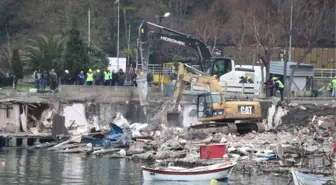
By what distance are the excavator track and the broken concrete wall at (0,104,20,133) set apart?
12.1 metres

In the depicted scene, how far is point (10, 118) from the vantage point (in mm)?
62781

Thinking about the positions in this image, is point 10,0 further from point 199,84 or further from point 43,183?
point 43,183

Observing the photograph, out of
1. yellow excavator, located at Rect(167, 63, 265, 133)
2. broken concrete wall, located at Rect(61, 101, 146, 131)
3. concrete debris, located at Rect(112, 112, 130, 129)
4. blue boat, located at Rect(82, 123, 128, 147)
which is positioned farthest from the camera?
broken concrete wall, located at Rect(61, 101, 146, 131)

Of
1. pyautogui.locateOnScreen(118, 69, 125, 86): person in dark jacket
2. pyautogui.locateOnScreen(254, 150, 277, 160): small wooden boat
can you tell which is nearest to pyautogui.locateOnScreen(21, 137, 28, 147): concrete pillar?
pyautogui.locateOnScreen(118, 69, 125, 86): person in dark jacket

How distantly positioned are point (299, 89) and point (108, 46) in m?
26.6

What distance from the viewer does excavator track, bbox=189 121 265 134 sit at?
5600cm

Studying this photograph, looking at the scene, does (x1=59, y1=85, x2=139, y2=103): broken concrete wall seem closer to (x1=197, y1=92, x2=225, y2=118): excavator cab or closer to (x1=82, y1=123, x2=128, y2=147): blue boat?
(x1=82, y1=123, x2=128, y2=147): blue boat

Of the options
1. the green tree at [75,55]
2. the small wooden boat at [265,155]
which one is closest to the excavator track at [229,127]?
the small wooden boat at [265,155]

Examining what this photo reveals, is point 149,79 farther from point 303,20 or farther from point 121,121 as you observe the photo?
point 303,20

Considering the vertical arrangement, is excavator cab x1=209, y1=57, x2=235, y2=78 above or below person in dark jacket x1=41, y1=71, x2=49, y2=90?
above

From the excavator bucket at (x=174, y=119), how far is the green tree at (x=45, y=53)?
16.9m

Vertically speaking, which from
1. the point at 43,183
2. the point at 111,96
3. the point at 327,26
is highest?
the point at 327,26

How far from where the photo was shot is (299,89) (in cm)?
7550

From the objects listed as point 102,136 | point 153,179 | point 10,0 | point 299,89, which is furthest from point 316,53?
point 153,179
